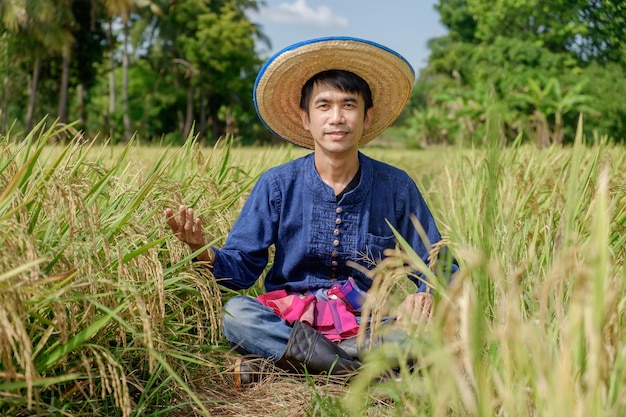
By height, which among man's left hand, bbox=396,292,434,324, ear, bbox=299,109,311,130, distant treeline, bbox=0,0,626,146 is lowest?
man's left hand, bbox=396,292,434,324

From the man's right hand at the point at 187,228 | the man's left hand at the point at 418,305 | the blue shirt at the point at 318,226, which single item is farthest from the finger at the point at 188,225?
the man's left hand at the point at 418,305

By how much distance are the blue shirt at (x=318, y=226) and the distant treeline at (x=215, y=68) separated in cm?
1143

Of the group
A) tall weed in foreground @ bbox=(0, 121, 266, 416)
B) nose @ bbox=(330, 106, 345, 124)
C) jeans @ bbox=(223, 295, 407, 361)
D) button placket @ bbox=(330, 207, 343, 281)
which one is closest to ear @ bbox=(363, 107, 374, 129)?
nose @ bbox=(330, 106, 345, 124)

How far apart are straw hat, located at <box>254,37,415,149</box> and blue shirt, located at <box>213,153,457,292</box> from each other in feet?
0.98

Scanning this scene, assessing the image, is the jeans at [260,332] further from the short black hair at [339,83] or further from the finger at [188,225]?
the short black hair at [339,83]

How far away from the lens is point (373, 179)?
268 centimetres

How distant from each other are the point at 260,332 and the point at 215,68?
29638mm

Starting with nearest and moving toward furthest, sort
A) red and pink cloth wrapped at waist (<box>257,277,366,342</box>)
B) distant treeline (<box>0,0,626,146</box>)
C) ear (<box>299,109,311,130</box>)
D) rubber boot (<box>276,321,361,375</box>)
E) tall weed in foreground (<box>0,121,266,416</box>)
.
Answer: tall weed in foreground (<box>0,121,266,416</box>) < rubber boot (<box>276,321,361,375</box>) < red and pink cloth wrapped at waist (<box>257,277,366,342</box>) < ear (<box>299,109,311,130</box>) < distant treeline (<box>0,0,626,146</box>)

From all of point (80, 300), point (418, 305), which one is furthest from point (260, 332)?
point (80, 300)

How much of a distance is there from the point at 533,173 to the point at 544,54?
22148mm

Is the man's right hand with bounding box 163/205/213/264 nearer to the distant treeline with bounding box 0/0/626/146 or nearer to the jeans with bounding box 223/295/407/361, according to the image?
the jeans with bounding box 223/295/407/361

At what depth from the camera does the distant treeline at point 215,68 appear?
734 inches

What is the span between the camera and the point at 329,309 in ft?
8.04

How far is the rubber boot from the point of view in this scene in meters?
2.27
